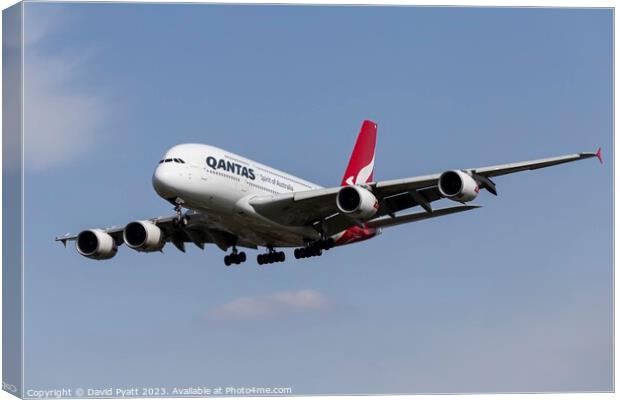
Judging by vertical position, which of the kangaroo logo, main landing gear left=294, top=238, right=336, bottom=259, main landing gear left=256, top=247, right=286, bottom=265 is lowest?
main landing gear left=294, top=238, right=336, bottom=259

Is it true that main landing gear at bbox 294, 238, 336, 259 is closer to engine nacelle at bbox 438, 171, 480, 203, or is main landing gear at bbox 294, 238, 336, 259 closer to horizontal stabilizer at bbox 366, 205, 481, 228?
horizontal stabilizer at bbox 366, 205, 481, 228

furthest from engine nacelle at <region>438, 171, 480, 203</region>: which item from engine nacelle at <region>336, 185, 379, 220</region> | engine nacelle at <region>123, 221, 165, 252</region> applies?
engine nacelle at <region>123, 221, 165, 252</region>

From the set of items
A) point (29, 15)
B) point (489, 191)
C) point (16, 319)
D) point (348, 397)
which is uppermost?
point (29, 15)

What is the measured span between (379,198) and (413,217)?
8.04 ft

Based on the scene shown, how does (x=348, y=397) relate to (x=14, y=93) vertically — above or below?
below

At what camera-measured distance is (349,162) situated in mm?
45188

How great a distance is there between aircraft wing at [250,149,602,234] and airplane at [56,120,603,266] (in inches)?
1.2

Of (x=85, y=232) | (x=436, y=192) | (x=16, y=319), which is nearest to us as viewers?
(x=16, y=319)

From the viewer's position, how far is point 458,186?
33125 millimetres

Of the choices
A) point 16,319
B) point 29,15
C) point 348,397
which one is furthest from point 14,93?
point 348,397

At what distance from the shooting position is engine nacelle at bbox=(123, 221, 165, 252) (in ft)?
126

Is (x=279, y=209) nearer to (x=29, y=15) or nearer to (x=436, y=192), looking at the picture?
(x=436, y=192)

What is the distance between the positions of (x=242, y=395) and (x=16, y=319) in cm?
582

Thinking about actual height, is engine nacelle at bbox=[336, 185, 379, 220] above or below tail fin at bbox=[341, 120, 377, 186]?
below
